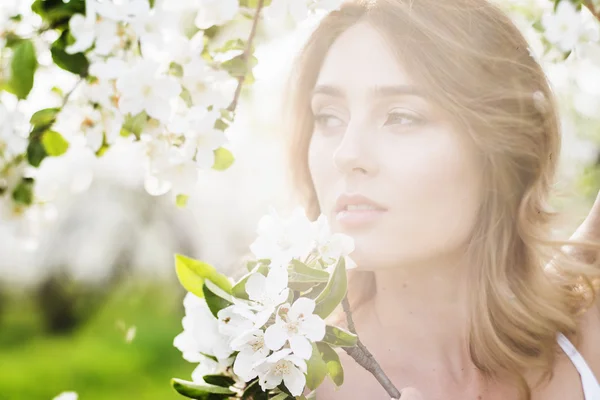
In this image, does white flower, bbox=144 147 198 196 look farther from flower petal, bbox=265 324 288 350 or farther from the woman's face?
flower petal, bbox=265 324 288 350

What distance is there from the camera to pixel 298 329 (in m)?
0.98

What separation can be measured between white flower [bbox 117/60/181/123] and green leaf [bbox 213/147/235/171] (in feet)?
0.41

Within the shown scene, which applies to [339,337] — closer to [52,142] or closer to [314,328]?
[314,328]

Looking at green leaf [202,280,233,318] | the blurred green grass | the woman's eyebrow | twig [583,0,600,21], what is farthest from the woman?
the blurred green grass

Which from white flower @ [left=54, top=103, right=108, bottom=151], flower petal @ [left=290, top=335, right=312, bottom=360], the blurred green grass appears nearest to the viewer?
flower petal @ [left=290, top=335, right=312, bottom=360]

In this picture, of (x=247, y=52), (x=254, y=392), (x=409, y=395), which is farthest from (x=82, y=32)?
(x=409, y=395)

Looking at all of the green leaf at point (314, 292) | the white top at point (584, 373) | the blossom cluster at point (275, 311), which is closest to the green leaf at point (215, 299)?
the blossom cluster at point (275, 311)

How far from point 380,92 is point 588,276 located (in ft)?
1.76

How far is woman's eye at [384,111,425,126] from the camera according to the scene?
1.33 m

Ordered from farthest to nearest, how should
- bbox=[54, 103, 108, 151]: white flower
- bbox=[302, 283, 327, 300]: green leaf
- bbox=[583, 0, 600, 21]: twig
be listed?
bbox=[583, 0, 600, 21]: twig, bbox=[54, 103, 108, 151]: white flower, bbox=[302, 283, 327, 300]: green leaf

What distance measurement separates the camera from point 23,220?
1434 millimetres

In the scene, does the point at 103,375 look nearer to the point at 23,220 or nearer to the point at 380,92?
the point at 23,220

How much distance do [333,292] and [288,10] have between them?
17.4 inches

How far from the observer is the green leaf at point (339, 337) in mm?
1026
